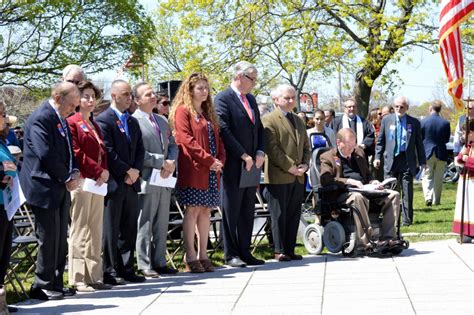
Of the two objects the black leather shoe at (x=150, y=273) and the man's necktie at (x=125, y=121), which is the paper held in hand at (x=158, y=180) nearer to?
the man's necktie at (x=125, y=121)

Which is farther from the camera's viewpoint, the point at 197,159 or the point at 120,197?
the point at 197,159

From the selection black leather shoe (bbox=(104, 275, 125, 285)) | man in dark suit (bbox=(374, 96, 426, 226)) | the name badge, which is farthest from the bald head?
man in dark suit (bbox=(374, 96, 426, 226))

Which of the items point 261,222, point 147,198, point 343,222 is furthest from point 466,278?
point 261,222

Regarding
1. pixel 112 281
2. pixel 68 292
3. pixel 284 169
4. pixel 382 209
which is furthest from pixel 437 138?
pixel 68 292

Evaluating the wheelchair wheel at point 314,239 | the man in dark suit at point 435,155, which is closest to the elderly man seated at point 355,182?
the wheelchair wheel at point 314,239

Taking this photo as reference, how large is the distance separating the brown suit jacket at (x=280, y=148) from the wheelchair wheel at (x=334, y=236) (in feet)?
2.16

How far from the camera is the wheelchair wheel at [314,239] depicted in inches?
441

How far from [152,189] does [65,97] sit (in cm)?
189

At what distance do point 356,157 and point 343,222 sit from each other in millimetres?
876

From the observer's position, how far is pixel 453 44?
12.5 metres

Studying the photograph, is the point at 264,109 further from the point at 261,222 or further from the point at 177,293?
the point at 177,293

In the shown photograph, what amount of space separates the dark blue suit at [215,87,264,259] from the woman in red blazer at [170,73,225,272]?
155 millimetres

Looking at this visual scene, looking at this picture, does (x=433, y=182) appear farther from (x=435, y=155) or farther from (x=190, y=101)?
(x=190, y=101)

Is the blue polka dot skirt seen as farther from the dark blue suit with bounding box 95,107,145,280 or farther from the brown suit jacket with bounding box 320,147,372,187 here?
the brown suit jacket with bounding box 320,147,372,187
